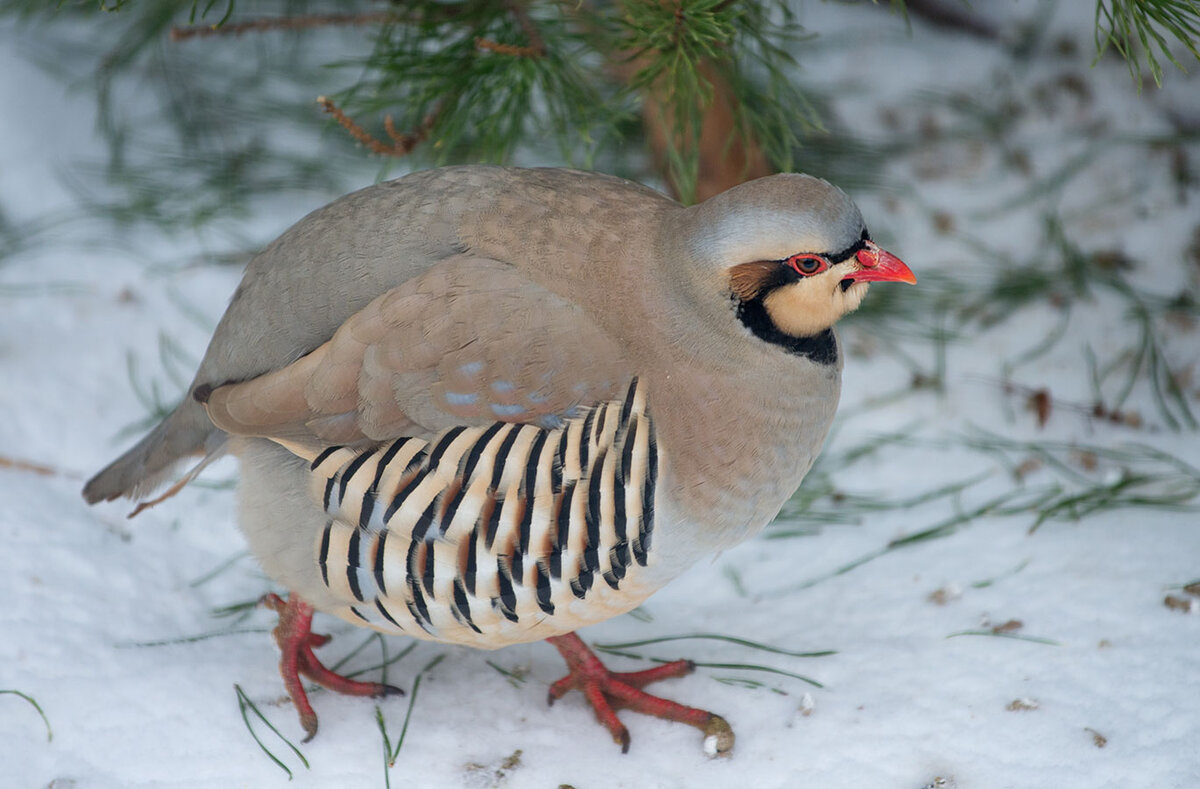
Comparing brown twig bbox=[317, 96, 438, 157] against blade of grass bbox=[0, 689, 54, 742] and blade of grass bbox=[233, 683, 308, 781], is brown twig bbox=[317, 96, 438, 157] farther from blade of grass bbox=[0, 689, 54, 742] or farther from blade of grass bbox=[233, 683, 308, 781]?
blade of grass bbox=[0, 689, 54, 742]

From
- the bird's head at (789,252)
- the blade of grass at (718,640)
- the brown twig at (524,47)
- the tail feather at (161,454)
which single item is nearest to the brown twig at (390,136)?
the brown twig at (524,47)

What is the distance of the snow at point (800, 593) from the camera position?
7.98 feet

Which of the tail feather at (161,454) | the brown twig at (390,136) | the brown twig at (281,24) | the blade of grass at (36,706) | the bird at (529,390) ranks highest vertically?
the brown twig at (281,24)

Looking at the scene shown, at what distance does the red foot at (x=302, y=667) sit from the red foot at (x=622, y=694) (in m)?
0.41

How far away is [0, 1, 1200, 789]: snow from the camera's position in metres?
2.43

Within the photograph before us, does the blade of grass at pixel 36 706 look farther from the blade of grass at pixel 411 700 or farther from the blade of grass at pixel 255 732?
the blade of grass at pixel 411 700

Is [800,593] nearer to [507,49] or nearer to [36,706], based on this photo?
[507,49]

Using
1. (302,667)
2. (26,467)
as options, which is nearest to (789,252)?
(302,667)

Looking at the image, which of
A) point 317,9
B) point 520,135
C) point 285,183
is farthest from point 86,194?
point 520,135

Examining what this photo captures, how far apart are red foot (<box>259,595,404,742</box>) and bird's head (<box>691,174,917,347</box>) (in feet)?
3.86

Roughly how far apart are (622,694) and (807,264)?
111 centimetres

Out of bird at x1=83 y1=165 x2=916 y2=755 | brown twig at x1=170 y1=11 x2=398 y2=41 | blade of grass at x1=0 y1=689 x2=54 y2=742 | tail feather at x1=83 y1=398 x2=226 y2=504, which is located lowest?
blade of grass at x1=0 y1=689 x2=54 y2=742

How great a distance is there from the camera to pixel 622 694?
2621 millimetres

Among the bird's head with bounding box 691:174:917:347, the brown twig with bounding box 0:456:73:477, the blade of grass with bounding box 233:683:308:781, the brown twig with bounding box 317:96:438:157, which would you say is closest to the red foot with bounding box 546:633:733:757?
the blade of grass with bounding box 233:683:308:781
